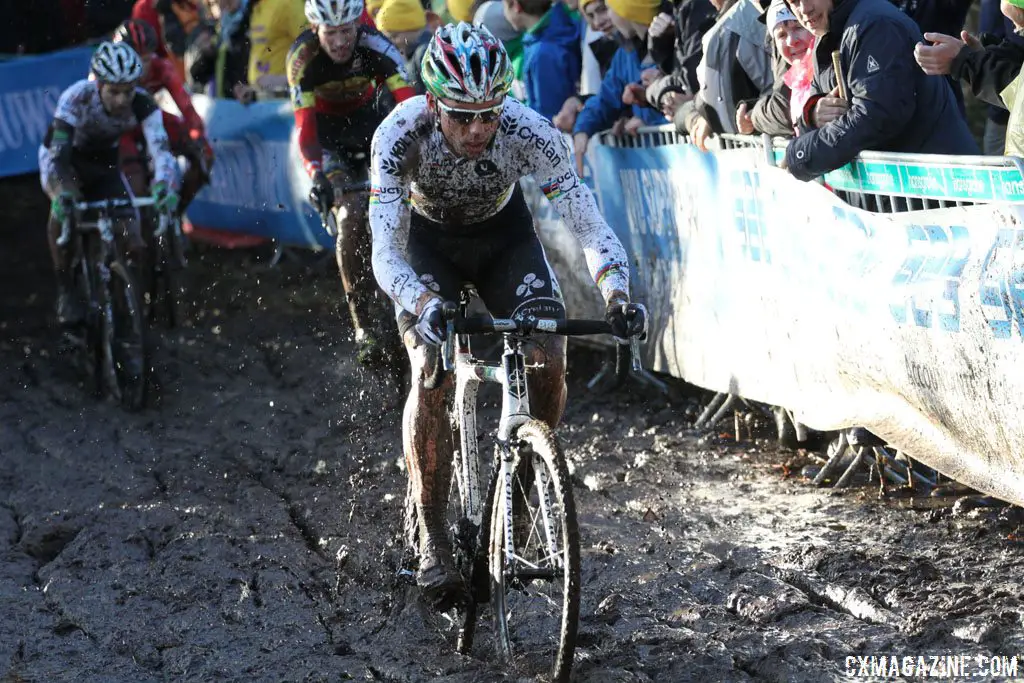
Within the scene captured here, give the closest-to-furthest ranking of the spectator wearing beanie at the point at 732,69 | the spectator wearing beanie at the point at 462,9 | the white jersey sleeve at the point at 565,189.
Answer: the white jersey sleeve at the point at 565,189 < the spectator wearing beanie at the point at 732,69 < the spectator wearing beanie at the point at 462,9

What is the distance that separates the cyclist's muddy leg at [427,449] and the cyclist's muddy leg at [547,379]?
0.40 m

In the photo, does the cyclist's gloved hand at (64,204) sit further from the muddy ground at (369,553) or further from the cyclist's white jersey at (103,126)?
the muddy ground at (369,553)

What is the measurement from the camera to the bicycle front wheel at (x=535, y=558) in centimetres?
490

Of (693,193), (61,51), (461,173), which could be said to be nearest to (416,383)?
(461,173)

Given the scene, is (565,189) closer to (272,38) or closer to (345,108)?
(345,108)

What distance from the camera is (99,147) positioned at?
437 inches

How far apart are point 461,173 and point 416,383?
0.87 meters

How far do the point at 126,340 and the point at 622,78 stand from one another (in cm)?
399

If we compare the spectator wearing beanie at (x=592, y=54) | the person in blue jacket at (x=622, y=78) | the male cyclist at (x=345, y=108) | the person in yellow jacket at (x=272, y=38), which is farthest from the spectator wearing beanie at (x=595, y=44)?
the person in yellow jacket at (x=272, y=38)

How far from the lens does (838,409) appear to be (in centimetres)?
696

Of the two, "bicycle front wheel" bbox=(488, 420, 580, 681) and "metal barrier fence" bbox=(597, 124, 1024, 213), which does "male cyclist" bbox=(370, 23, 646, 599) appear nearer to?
"bicycle front wheel" bbox=(488, 420, 580, 681)

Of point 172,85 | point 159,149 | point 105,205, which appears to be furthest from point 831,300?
point 172,85

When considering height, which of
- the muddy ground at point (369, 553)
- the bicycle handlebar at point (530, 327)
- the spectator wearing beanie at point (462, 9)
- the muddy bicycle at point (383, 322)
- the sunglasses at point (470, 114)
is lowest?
the muddy ground at point (369, 553)

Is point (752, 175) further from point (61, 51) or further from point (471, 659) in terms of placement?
point (61, 51)
